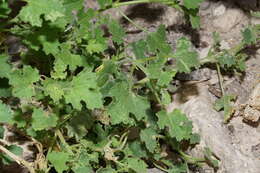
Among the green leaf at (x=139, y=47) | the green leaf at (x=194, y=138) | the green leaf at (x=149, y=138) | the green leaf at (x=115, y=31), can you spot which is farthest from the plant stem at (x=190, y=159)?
the green leaf at (x=115, y=31)

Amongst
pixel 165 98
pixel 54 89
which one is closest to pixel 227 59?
pixel 165 98

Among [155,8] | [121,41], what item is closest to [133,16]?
[155,8]

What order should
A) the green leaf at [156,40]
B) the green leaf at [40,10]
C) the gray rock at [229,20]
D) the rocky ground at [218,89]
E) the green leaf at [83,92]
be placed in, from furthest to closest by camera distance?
1. the gray rock at [229,20]
2. the rocky ground at [218,89]
3. the green leaf at [156,40]
4. the green leaf at [83,92]
5. the green leaf at [40,10]

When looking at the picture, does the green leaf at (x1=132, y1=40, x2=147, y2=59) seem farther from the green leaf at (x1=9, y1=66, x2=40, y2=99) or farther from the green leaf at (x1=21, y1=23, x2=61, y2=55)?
the green leaf at (x1=9, y1=66, x2=40, y2=99)

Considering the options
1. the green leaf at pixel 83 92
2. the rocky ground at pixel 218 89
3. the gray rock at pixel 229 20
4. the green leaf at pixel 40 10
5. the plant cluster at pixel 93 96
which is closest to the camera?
the green leaf at pixel 40 10

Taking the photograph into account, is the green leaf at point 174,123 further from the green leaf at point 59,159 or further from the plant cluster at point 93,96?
the green leaf at point 59,159

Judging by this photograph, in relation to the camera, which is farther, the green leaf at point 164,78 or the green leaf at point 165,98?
the green leaf at point 165,98

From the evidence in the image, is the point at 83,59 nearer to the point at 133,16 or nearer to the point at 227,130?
the point at 133,16
